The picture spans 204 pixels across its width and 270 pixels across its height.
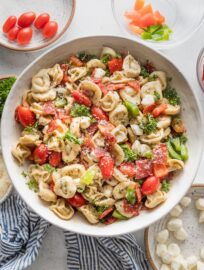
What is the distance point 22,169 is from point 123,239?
105 cm

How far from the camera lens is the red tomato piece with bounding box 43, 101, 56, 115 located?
3668 mm

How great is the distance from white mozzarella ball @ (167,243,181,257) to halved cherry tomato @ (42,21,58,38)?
6.62 ft

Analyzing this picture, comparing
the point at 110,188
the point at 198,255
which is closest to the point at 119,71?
the point at 110,188

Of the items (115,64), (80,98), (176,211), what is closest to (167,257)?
(176,211)

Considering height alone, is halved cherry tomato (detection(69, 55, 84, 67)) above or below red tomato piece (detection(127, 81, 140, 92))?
above

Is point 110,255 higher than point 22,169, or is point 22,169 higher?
point 22,169

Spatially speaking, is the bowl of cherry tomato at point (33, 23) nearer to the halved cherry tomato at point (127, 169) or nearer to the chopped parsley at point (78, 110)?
the chopped parsley at point (78, 110)

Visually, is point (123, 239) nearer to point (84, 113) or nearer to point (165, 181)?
point (165, 181)

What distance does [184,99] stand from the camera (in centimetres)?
373

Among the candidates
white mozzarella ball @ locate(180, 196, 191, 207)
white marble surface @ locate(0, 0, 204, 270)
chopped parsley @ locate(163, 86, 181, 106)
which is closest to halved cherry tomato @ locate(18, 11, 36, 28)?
white marble surface @ locate(0, 0, 204, 270)

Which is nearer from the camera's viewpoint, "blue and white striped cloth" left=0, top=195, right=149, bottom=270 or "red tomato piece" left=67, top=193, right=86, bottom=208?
"red tomato piece" left=67, top=193, right=86, bottom=208

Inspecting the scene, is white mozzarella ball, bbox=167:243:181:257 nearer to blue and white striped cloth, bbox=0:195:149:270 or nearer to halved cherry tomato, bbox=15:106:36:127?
blue and white striped cloth, bbox=0:195:149:270

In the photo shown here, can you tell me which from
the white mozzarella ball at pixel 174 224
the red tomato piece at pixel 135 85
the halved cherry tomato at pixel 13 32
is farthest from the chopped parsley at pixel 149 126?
the halved cherry tomato at pixel 13 32

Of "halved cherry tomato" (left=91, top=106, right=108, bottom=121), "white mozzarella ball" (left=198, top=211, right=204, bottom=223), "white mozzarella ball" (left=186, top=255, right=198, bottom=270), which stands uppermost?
"halved cherry tomato" (left=91, top=106, right=108, bottom=121)
